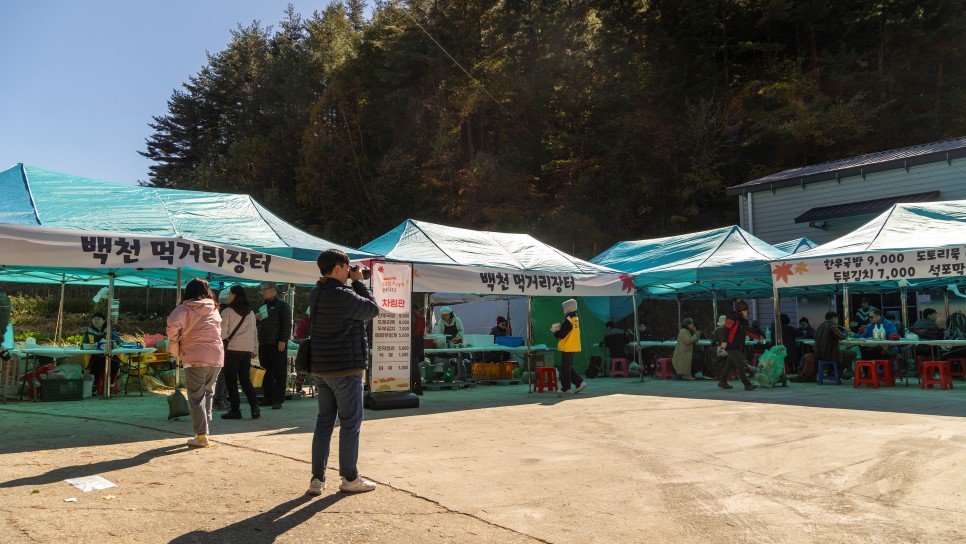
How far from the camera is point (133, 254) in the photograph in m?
9.65

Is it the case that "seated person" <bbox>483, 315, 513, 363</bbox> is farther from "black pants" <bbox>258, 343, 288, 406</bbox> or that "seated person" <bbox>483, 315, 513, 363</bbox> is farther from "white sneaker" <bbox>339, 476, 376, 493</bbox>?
"white sneaker" <bbox>339, 476, 376, 493</bbox>

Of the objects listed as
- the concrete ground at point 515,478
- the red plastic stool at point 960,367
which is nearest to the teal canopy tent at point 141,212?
the concrete ground at point 515,478

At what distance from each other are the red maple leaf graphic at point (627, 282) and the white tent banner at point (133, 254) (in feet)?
24.0

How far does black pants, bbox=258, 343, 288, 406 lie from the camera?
34.8 ft

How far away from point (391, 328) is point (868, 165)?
49.4ft

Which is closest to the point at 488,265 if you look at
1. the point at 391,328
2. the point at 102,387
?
the point at 391,328

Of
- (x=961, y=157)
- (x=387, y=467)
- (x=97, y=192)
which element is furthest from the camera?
(x=961, y=157)

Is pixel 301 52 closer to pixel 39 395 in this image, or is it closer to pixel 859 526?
pixel 39 395

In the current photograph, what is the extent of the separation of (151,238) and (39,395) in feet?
14.4

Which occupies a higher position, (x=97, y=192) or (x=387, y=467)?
(x=97, y=192)

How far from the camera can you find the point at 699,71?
2892cm

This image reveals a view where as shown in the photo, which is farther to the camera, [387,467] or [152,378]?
[152,378]

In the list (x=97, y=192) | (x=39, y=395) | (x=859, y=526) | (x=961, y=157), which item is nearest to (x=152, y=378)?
(x=39, y=395)

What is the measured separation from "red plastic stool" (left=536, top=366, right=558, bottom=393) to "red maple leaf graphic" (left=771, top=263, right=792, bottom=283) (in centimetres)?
486
